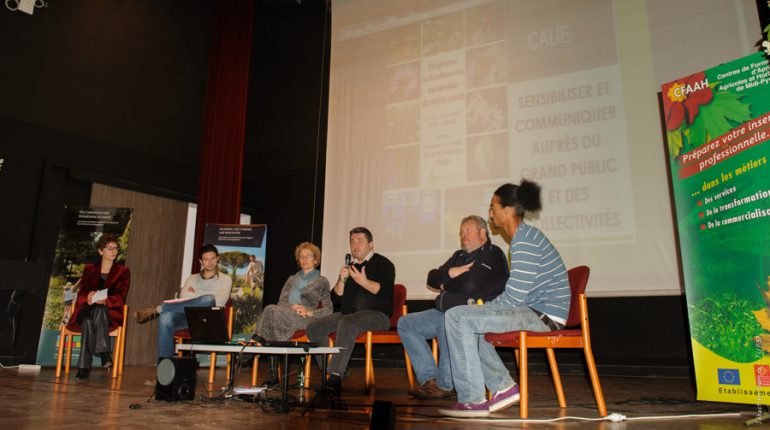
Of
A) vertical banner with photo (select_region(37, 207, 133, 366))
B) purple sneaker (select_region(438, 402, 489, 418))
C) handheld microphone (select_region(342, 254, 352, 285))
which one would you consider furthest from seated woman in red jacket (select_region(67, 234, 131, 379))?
purple sneaker (select_region(438, 402, 489, 418))

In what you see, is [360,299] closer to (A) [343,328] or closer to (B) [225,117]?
(A) [343,328]

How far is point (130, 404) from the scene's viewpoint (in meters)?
2.68

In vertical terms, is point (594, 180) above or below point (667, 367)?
above

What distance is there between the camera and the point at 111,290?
454cm

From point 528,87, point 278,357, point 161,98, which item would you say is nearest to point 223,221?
point 161,98

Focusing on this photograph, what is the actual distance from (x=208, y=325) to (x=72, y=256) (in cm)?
303

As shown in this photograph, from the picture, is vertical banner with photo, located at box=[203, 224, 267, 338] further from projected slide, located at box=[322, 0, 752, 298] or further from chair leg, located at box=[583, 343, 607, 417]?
chair leg, located at box=[583, 343, 607, 417]

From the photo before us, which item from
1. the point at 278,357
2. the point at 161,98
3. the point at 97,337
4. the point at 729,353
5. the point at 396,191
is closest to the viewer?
the point at 729,353

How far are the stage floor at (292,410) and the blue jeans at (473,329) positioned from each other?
0.16 metres

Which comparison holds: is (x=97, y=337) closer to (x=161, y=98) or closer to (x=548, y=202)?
(x=161, y=98)

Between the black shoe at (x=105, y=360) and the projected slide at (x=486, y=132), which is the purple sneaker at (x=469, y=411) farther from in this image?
the black shoe at (x=105, y=360)

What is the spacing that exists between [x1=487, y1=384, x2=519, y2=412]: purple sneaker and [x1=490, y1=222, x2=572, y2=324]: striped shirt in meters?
0.40

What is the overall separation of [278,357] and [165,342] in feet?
3.33

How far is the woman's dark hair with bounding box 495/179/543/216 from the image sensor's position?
2.73 meters
